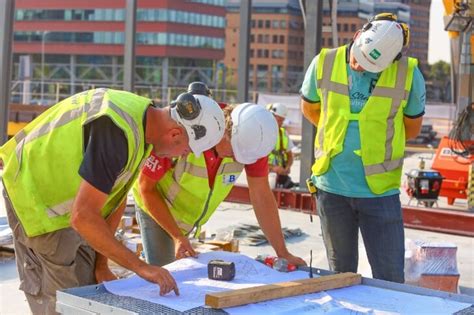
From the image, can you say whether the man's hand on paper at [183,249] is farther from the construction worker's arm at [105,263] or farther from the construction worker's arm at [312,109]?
the construction worker's arm at [312,109]

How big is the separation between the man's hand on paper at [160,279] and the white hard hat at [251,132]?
969 mm

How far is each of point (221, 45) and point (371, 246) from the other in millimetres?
90680

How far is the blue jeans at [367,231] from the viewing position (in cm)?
412

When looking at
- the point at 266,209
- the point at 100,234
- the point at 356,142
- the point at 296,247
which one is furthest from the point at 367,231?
the point at 296,247

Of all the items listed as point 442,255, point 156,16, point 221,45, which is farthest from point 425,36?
point 442,255

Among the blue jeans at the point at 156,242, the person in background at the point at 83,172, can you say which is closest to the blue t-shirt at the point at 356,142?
the blue jeans at the point at 156,242

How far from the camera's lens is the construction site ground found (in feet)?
18.5

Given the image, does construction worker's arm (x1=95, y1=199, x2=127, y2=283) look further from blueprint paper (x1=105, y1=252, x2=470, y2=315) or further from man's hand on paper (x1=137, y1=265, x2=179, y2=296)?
man's hand on paper (x1=137, y1=265, x2=179, y2=296)

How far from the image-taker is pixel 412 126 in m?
4.29

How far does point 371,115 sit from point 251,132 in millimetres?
809

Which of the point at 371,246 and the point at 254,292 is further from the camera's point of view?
the point at 371,246

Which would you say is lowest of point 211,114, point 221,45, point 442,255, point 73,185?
point 442,255

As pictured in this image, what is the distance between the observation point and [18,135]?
3.37 m

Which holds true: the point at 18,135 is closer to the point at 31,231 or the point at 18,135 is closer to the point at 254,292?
the point at 31,231
